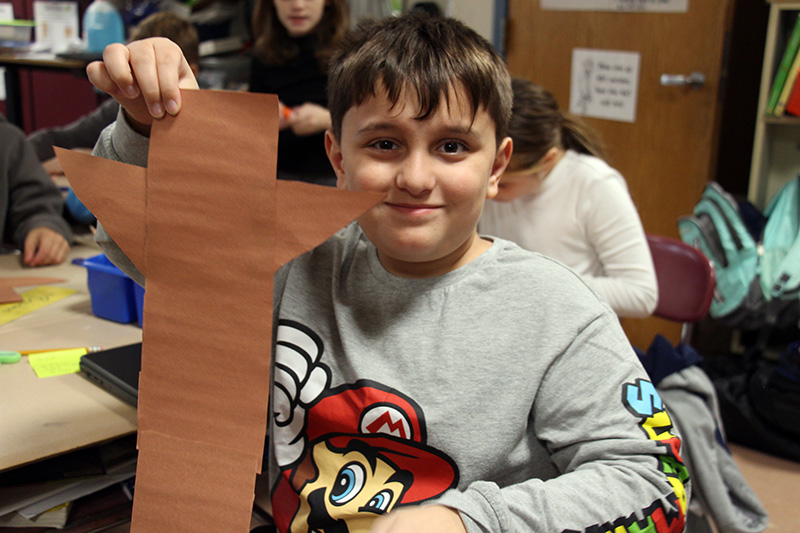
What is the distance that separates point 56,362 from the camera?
1057 millimetres

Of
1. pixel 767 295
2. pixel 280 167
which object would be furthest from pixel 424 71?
pixel 767 295

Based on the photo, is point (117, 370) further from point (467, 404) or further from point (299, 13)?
point (299, 13)

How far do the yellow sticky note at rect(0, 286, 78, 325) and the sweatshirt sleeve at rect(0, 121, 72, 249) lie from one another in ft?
1.00

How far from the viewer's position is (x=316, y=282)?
2.95 feet

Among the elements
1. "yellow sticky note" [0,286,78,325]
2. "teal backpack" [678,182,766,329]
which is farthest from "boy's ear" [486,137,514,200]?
"teal backpack" [678,182,766,329]

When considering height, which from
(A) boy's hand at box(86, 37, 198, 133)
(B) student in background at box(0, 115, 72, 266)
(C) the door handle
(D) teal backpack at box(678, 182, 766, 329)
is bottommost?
(D) teal backpack at box(678, 182, 766, 329)

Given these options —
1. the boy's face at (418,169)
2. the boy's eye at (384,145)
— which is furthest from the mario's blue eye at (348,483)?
the boy's eye at (384,145)

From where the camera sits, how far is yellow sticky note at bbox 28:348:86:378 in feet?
3.38

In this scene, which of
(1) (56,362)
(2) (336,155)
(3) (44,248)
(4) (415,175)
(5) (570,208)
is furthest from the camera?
(5) (570,208)

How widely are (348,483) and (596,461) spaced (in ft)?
0.92

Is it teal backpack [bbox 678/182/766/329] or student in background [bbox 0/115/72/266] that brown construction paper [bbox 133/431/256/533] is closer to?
student in background [bbox 0/115/72/266]

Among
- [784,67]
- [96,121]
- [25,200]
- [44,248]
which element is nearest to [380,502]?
[44,248]

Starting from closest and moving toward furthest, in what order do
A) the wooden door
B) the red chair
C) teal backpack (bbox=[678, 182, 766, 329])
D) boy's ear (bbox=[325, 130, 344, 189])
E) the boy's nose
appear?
1. the boy's nose
2. boy's ear (bbox=[325, 130, 344, 189])
3. the red chair
4. teal backpack (bbox=[678, 182, 766, 329])
5. the wooden door

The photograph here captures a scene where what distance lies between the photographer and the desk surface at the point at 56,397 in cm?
83
